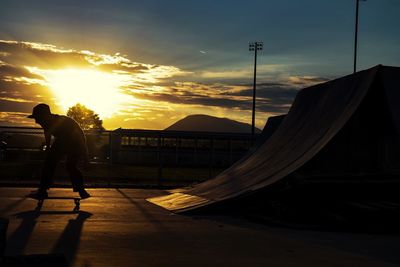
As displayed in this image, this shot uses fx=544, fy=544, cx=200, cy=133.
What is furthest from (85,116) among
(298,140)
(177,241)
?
(177,241)

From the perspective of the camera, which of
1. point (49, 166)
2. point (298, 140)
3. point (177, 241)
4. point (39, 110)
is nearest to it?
point (177, 241)

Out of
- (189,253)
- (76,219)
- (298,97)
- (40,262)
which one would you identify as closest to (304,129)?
(298,97)

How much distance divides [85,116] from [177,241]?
113012 mm

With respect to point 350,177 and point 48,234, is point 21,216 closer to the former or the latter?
point 48,234

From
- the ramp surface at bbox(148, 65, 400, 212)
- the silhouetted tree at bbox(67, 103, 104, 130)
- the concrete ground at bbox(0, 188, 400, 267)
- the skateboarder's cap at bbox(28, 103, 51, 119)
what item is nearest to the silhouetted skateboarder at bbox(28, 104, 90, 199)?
the skateboarder's cap at bbox(28, 103, 51, 119)


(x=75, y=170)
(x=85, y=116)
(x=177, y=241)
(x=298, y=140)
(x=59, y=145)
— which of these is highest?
(x=85, y=116)

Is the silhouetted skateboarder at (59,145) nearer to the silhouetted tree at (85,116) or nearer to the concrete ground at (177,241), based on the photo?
the concrete ground at (177,241)

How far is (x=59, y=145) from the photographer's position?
1008 centimetres

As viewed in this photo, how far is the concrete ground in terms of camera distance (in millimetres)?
5598

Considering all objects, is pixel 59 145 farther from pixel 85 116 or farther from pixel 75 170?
pixel 85 116

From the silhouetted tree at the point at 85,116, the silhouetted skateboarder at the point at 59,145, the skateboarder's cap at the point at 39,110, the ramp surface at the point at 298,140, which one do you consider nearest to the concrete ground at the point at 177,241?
the silhouetted skateboarder at the point at 59,145

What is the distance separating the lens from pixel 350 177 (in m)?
8.98

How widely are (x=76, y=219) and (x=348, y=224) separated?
413cm

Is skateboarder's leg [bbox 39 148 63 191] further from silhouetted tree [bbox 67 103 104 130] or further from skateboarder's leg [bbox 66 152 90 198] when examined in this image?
silhouetted tree [bbox 67 103 104 130]
